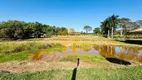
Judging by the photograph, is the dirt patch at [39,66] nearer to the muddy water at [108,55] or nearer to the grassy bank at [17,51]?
the grassy bank at [17,51]

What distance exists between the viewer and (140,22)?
196ft

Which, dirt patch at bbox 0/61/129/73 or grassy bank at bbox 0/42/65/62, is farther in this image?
grassy bank at bbox 0/42/65/62

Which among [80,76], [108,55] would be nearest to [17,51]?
[108,55]

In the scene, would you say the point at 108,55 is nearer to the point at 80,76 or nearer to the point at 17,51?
the point at 80,76

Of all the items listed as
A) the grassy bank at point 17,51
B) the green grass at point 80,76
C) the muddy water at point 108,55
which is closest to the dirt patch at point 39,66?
the green grass at point 80,76

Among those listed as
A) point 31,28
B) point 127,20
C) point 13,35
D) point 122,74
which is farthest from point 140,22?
point 122,74

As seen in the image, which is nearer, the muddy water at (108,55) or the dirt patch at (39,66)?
the dirt patch at (39,66)

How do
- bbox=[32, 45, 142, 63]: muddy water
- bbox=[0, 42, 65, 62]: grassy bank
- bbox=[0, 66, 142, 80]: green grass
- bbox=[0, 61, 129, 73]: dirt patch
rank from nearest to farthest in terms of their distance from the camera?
1. bbox=[0, 66, 142, 80]: green grass
2. bbox=[0, 61, 129, 73]: dirt patch
3. bbox=[0, 42, 65, 62]: grassy bank
4. bbox=[32, 45, 142, 63]: muddy water

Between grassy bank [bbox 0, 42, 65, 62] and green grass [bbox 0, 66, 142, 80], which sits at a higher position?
green grass [bbox 0, 66, 142, 80]

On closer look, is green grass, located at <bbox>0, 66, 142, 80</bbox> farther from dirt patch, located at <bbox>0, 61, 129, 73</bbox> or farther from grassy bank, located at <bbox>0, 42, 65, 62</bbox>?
grassy bank, located at <bbox>0, 42, 65, 62</bbox>

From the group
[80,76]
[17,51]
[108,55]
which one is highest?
[80,76]

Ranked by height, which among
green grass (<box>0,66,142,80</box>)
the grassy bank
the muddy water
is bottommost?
the muddy water

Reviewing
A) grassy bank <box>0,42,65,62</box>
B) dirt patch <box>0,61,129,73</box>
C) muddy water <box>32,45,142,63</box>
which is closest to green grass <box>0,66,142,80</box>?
dirt patch <box>0,61,129,73</box>

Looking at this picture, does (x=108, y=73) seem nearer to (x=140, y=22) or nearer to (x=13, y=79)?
(x=13, y=79)
